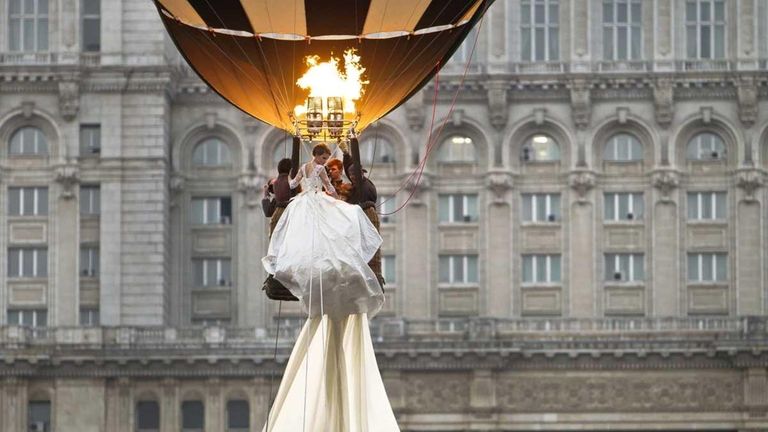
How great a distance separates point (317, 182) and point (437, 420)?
59358 mm

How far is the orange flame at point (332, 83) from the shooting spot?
34.8 metres

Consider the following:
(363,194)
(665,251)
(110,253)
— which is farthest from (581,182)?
(363,194)

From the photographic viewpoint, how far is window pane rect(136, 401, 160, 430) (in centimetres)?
9262

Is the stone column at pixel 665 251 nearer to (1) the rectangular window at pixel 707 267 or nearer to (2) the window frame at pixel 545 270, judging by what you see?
(1) the rectangular window at pixel 707 267

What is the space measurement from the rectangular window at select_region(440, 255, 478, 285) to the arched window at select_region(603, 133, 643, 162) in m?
5.97

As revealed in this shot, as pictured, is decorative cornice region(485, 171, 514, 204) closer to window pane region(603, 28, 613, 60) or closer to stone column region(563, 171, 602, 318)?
stone column region(563, 171, 602, 318)

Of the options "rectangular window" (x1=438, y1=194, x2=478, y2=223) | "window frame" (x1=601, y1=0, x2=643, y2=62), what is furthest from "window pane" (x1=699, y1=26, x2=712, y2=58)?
"rectangular window" (x1=438, y1=194, x2=478, y2=223)

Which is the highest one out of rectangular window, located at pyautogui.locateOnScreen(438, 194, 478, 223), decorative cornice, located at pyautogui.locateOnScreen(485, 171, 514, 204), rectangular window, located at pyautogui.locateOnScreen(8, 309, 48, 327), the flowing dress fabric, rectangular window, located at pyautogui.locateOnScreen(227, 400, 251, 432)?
decorative cornice, located at pyautogui.locateOnScreen(485, 171, 514, 204)

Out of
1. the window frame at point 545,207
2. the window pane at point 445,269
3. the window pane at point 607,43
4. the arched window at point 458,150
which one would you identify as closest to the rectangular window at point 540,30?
the window pane at point 607,43

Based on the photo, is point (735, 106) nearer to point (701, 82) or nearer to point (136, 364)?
point (701, 82)

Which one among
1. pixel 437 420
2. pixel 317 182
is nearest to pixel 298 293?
pixel 317 182

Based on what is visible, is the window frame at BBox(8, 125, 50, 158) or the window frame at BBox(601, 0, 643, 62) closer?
the window frame at BBox(601, 0, 643, 62)

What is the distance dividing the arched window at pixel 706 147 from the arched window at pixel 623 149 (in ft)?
5.68

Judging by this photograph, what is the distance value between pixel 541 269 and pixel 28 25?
19.5 m
